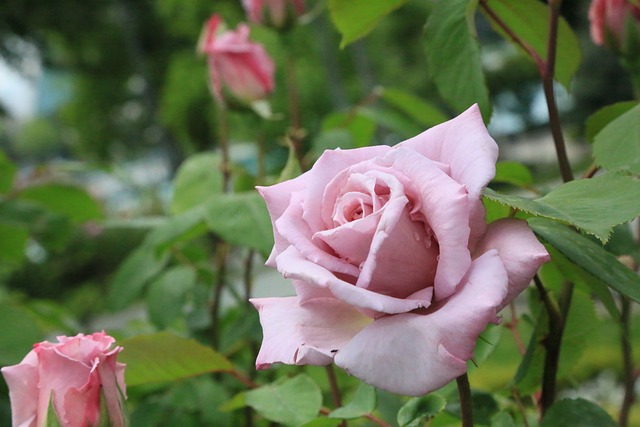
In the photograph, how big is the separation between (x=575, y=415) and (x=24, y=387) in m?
0.23

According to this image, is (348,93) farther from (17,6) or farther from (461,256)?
(461,256)

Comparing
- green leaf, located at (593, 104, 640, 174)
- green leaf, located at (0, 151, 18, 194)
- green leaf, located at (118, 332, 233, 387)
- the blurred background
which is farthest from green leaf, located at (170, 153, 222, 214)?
green leaf, located at (593, 104, 640, 174)

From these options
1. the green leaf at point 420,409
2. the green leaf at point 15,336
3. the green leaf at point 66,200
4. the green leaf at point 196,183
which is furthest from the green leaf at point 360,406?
the green leaf at point 66,200

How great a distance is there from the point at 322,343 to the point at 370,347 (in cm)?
2

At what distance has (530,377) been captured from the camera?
15.5 inches

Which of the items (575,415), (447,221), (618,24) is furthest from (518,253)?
(618,24)

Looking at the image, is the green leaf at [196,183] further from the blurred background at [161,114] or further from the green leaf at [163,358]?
the green leaf at [163,358]

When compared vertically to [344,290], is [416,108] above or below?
below

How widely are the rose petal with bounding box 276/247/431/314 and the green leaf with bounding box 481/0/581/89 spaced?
202mm

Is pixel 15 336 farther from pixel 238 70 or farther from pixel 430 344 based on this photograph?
pixel 430 344

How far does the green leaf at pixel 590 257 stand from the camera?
26 centimetres

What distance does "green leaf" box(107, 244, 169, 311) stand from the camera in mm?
717

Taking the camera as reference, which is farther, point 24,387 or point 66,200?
point 66,200

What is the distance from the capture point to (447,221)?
0.23 meters
